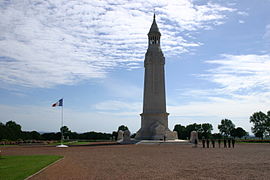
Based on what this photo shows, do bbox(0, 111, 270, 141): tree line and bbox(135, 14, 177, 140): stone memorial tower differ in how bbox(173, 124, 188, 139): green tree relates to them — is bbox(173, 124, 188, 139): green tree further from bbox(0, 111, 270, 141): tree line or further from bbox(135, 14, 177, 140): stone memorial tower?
bbox(135, 14, 177, 140): stone memorial tower

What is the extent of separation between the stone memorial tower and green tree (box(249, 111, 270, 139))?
41.2m

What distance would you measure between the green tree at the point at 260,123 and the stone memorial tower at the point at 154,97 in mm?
41210

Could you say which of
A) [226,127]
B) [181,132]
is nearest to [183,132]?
[181,132]

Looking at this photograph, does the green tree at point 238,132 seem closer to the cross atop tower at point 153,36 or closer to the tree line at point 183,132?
the tree line at point 183,132

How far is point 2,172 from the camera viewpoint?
Answer: 1566 cm

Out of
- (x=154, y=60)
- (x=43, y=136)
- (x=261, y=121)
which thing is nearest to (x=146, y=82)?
(x=154, y=60)

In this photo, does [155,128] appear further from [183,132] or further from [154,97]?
[183,132]

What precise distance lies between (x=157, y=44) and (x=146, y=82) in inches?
361

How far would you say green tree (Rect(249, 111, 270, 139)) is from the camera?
8694 centimetres

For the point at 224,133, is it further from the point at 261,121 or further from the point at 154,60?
the point at 154,60

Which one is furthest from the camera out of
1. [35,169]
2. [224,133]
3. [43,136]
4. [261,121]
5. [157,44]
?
[224,133]

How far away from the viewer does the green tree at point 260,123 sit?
285 feet

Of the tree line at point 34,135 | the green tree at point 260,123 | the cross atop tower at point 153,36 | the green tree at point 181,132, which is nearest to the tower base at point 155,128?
the cross atop tower at point 153,36

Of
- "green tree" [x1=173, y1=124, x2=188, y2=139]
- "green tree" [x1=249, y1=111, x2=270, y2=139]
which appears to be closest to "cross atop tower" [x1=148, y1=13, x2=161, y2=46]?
"green tree" [x1=173, y1=124, x2=188, y2=139]
